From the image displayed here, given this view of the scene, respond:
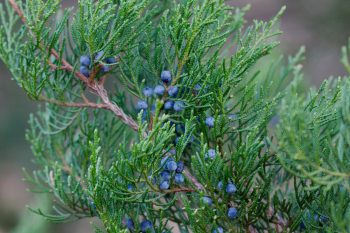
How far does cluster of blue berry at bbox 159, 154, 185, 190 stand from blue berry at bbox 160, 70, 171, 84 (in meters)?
0.16

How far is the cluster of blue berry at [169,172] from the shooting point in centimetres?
106

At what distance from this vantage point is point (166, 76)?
112cm

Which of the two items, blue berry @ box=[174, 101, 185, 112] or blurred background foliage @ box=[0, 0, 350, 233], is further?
A: blurred background foliage @ box=[0, 0, 350, 233]

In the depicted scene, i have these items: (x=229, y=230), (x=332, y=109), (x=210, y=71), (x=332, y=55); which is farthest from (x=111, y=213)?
(x=332, y=55)

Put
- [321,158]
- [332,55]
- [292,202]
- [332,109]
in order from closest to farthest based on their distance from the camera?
[321,158]
[332,109]
[292,202]
[332,55]

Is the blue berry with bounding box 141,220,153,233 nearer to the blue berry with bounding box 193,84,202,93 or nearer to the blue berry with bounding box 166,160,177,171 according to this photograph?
the blue berry with bounding box 166,160,177,171

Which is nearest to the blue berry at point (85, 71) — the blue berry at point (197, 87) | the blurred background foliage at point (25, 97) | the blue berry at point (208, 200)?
the blue berry at point (197, 87)

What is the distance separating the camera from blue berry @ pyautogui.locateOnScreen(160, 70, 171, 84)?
1.12 metres

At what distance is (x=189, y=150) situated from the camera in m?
1.23

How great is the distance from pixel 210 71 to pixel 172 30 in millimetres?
110

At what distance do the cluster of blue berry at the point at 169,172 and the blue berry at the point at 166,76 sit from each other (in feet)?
0.51

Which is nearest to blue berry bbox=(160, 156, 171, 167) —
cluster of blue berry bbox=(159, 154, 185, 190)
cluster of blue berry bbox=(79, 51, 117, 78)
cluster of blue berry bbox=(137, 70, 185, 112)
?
cluster of blue berry bbox=(159, 154, 185, 190)

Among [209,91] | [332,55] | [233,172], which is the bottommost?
[233,172]

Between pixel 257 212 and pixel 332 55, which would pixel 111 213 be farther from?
pixel 332 55
